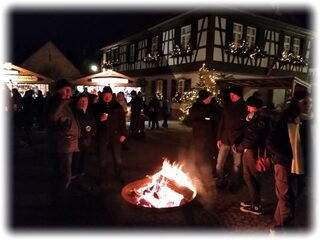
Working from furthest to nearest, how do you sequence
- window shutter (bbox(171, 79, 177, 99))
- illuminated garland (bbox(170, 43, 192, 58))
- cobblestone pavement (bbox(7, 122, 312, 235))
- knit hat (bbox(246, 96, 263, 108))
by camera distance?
window shutter (bbox(171, 79, 177, 99)), illuminated garland (bbox(170, 43, 192, 58)), knit hat (bbox(246, 96, 263, 108)), cobblestone pavement (bbox(7, 122, 312, 235))

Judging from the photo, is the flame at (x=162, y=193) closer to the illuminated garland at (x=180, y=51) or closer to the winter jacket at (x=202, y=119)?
the winter jacket at (x=202, y=119)

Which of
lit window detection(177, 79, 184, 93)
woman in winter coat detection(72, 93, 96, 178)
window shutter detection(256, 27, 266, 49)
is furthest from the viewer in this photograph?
lit window detection(177, 79, 184, 93)

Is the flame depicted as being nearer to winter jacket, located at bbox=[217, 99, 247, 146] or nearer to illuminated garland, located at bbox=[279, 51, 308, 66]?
winter jacket, located at bbox=[217, 99, 247, 146]

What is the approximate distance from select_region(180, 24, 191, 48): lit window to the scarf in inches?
646

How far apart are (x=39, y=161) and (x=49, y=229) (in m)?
4.03

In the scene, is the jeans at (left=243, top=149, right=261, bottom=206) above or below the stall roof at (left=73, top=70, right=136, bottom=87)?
below

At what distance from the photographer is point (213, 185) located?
19.8ft

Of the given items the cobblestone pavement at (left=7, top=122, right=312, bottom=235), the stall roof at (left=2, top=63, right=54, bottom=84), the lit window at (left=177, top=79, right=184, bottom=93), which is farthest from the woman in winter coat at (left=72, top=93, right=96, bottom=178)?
the lit window at (left=177, top=79, right=184, bottom=93)

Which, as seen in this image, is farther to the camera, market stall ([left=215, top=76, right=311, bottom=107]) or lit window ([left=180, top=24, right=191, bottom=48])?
lit window ([left=180, top=24, right=191, bottom=48])

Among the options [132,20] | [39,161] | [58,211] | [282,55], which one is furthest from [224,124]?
[132,20]

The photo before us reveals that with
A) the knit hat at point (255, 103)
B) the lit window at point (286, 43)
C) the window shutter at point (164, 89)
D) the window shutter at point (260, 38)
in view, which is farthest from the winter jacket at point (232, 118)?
the lit window at point (286, 43)

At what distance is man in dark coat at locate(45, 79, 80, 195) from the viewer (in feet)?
15.2

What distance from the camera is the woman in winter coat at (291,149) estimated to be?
3715 mm

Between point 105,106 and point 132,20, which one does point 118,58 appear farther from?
point 105,106
